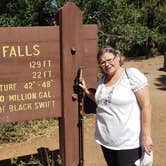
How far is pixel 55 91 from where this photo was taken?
4969mm

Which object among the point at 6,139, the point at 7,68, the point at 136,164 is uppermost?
the point at 7,68

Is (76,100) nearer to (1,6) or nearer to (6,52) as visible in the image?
(6,52)

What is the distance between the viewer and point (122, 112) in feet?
13.3

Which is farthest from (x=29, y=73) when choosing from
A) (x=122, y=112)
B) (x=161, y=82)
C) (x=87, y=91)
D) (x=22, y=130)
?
(x=161, y=82)

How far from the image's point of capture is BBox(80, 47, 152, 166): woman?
4031 mm

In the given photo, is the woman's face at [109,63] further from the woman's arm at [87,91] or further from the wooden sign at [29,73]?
the wooden sign at [29,73]

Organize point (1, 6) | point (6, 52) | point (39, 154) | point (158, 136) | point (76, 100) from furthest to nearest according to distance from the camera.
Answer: point (1, 6) < point (158, 136) < point (39, 154) < point (76, 100) < point (6, 52)

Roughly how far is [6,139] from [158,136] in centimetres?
228

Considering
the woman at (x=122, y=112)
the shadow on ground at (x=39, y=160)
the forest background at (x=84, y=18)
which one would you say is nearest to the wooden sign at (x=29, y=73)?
the woman at (x=122, y=112)

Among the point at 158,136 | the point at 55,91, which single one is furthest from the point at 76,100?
the point at 158,136

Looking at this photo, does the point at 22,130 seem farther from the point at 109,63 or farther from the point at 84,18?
the point at 109,63

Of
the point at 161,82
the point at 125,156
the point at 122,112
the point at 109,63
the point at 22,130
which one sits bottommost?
the point at 161,82

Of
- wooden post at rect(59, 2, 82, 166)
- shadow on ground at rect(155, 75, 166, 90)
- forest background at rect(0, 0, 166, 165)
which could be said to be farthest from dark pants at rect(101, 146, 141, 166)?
shadow on ground at rect(155, 75, 166, 90)

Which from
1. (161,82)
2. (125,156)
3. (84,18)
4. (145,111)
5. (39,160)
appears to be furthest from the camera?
(161,82)
